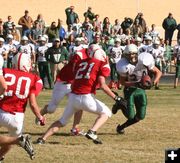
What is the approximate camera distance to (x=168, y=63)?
30969 mm

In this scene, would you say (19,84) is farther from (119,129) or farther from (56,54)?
(56,54)

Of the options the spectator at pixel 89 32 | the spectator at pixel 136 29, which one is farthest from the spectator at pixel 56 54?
the spectator at pixel 136 29

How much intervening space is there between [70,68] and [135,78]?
110 centimetres

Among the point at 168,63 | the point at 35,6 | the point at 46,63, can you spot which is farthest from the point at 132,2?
the point at 46,63

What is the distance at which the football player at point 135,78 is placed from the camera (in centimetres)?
1427

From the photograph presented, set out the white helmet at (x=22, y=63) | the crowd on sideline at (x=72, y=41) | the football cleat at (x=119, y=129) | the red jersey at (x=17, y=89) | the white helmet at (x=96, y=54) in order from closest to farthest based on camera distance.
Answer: the red jersey at (x=17, y=89), the white helmet at (x=22, y=63), the white helmet at (x=96, y=54), the football cleat at (x=119, y=129), the crowd on sideline at (x=72, y=41)

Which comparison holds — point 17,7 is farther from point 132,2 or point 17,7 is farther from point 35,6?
point 132,2

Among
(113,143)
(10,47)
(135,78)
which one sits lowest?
(10,47)

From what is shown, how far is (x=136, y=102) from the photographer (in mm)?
14383

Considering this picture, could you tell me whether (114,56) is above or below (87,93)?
below

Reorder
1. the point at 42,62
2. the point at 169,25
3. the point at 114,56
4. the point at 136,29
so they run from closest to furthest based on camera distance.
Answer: the point at 42,62, the point at 114,56, the point at 136,29, the point at 169,25

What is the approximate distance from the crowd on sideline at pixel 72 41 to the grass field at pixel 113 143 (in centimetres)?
539

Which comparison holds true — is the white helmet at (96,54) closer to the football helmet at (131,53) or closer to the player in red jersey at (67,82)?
the player in red jersey at (67,82)

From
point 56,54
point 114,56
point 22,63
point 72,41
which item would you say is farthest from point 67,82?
point 72,41
